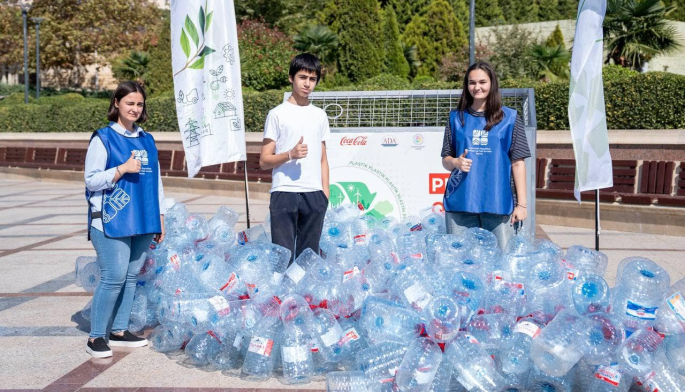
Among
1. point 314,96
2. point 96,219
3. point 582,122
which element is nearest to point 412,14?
point 314,96

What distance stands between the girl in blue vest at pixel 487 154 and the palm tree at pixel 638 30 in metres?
16.7

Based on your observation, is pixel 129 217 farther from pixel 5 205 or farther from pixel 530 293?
pixel 5 205

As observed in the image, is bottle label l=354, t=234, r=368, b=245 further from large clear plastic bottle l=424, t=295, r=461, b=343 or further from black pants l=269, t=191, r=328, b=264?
large clear plastic bottle l=424, t=295, r=461, b=343

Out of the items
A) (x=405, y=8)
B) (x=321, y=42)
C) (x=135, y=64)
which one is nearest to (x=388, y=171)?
(x=321, y=42)

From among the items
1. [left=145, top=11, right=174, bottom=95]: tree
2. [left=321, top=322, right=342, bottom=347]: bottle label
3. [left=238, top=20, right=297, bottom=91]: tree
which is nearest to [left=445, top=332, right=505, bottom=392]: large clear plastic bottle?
[left=321, top=322, right=342, bottom=347]: bottle label

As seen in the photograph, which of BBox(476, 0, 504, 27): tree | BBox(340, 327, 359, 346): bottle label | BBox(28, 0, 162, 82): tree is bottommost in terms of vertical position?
BBox(340, 327, 359, 346): bottle label

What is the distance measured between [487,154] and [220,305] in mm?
1917

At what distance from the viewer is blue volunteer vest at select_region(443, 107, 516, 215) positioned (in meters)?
4.45

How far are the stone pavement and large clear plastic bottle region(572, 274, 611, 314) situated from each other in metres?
1.51

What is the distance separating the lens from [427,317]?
12.3 ft

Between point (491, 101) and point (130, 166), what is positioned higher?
point (491, 101)

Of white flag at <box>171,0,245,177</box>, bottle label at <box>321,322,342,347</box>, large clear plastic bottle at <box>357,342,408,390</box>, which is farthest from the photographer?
white flag at <box>171,0,245,177</box>

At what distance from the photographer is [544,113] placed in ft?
42.1

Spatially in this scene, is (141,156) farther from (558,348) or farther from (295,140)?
(558,348)
